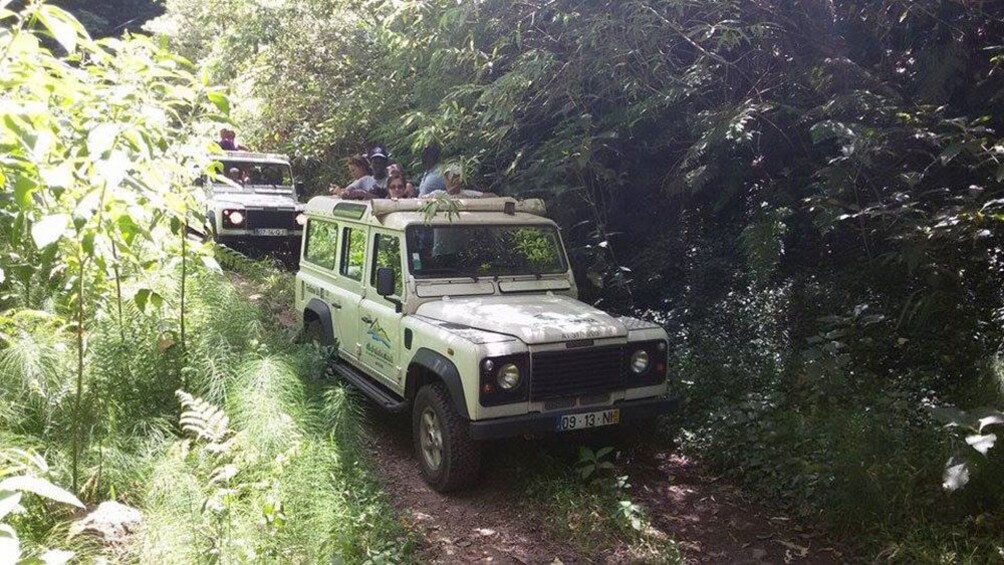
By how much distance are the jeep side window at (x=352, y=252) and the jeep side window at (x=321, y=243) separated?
0.66ft

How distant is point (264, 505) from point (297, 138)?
10.5m

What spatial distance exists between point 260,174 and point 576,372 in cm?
876

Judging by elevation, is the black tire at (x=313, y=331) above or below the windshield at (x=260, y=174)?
below

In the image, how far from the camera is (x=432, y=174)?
733 cm

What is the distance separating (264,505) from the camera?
3721mm

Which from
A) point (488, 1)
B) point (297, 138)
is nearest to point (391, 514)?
point (488, 1)

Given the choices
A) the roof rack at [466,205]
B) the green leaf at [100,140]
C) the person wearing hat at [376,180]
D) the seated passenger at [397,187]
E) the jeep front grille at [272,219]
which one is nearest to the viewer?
the green leaf at [100,140]

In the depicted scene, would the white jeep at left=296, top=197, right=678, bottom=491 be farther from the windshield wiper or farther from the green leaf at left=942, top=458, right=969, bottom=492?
the green leaf at left=942, top=458, right=969, bottom=492

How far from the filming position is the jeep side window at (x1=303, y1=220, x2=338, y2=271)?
6.60m

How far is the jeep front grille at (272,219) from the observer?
1112cm

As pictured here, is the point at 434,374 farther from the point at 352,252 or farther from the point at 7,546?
the point at 7,546

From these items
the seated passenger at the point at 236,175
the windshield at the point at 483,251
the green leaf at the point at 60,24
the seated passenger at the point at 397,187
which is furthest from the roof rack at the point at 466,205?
the seated passenger at the point at 236,175

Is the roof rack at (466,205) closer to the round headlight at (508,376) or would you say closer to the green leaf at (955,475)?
the round headlight at (508,376)

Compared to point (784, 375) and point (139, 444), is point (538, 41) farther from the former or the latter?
point (139, 444)
